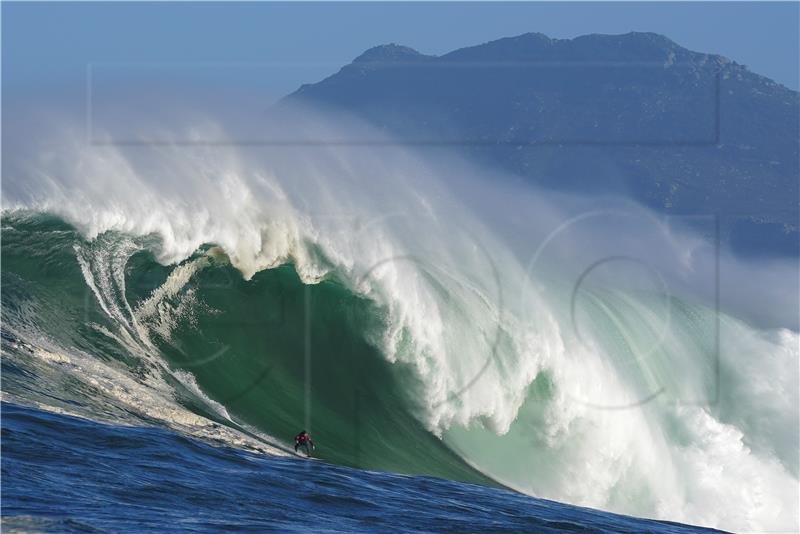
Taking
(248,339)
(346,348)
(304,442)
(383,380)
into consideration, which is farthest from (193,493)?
(346,348)

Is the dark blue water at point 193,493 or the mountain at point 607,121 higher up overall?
the mountain at point 607,121

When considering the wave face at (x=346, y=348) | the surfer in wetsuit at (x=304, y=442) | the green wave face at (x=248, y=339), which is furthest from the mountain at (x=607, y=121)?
the surfer in wetsuit at (x=304, y=442)

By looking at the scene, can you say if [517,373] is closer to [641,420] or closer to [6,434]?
[641,420]

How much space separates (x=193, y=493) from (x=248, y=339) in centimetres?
686

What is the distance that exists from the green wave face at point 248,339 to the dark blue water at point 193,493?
178 centimetres

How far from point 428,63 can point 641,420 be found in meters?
169

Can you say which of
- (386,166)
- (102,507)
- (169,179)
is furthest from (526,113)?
(102,507)

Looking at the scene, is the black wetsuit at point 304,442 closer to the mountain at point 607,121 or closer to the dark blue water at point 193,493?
the dark blue water at point 193,493

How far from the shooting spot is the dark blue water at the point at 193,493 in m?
9.64

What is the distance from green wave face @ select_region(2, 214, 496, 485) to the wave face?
35 mm

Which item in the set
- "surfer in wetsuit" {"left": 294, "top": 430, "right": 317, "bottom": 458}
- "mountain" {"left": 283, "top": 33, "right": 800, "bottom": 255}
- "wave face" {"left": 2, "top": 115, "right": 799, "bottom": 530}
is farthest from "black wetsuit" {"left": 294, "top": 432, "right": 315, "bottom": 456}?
"mountain" {"left": 283, "top": 33, "right": 800, "bottom": 255}

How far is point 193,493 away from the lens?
10.7m

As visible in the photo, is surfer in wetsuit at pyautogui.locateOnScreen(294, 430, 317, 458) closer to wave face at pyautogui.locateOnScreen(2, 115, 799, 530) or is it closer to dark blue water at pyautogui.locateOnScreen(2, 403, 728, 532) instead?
wave face at pyautogui.locateOnScreen(2, 115, 799, 530)

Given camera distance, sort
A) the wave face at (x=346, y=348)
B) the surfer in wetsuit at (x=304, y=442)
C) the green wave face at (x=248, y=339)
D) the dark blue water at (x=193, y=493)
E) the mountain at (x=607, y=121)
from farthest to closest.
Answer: the mountain at (x=607, y=121), the wave face at (x=346, y=348), the green wave face at (x=248, y=339), the surfer in wetsuit at (x=304, y=442), the dark blue water at (x=193, y=493)
